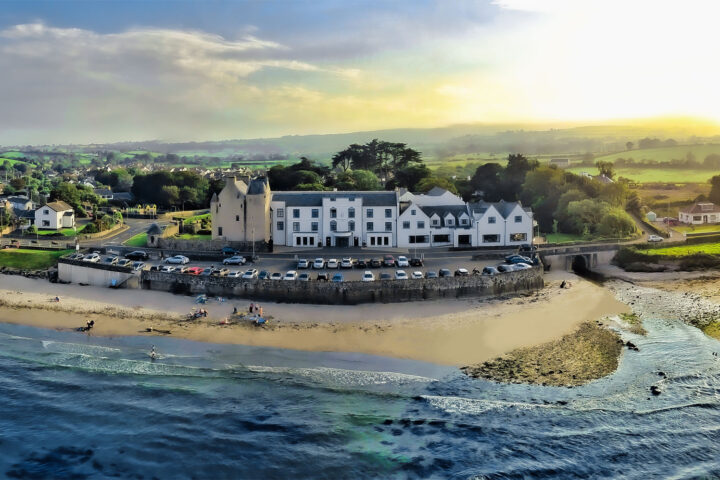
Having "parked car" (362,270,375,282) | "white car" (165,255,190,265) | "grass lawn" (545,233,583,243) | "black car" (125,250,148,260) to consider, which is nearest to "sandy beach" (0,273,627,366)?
"parked car" (362,270,375,282)

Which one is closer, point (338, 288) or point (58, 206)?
point (338, 288)

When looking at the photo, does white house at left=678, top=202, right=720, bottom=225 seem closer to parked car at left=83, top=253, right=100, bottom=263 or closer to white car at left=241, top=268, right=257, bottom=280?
white car at left=241, top=268, right=257, bottom=280

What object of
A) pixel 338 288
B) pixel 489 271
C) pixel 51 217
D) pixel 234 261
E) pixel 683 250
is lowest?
pixel 338 288

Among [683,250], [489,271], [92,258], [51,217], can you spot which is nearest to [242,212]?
[92,258]

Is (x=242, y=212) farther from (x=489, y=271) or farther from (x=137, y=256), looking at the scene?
(x=489, y=271)

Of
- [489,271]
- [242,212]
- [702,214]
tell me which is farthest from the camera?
[702,214]

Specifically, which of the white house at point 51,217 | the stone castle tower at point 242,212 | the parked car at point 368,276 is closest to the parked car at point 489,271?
the parked car at point 368,276
